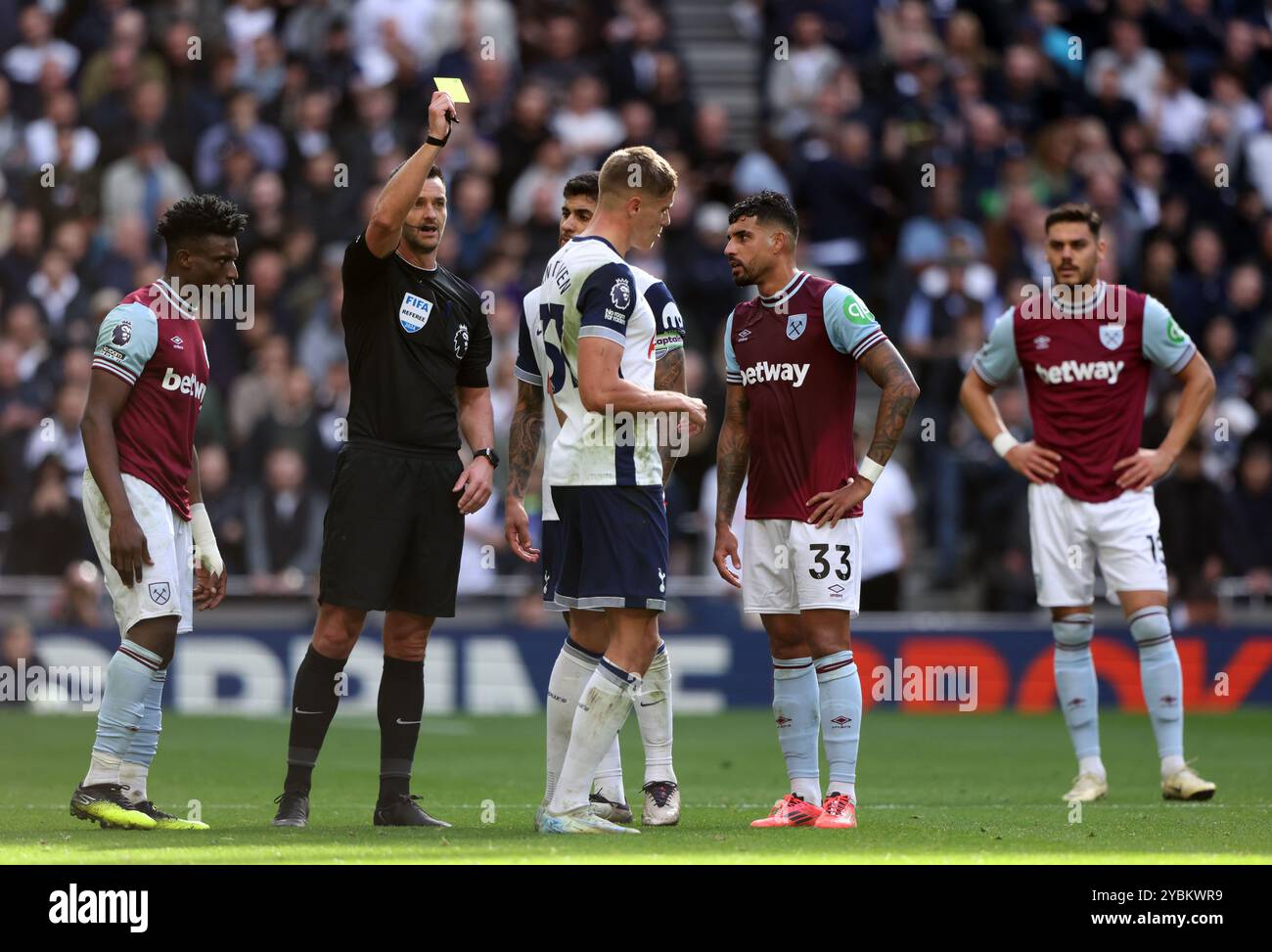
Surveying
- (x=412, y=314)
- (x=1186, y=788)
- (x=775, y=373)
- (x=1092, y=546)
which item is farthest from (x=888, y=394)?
(x=1186, y=788)

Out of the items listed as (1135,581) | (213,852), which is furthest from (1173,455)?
(213,852)

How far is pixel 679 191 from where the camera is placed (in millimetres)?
19094

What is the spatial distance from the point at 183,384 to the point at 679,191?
36.9ft

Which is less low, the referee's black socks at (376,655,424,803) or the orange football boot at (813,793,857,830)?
the referee's black socks at (376,655,424,803)

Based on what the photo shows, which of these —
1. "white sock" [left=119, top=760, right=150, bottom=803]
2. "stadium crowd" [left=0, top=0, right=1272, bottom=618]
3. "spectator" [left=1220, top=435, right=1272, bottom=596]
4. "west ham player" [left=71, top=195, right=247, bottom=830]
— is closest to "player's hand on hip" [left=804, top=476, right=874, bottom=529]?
"west ham player" [left=71, top=195, right=247, bottom=830]

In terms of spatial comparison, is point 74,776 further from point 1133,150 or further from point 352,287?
point 1133,150

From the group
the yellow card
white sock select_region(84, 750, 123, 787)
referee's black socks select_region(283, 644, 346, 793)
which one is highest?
the yellow card

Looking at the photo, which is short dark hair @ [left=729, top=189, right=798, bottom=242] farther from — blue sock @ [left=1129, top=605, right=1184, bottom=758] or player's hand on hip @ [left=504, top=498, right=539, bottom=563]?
blue sock @ [left=1129, top=605, right=1184, bottom=758]

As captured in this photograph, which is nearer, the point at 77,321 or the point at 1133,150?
the point at 77,321

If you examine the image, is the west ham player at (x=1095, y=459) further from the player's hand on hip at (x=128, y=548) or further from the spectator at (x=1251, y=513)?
the spectator at (x=1251, y=513)

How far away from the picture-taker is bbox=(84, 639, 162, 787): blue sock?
26.6ft

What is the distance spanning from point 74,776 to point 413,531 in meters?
3.80

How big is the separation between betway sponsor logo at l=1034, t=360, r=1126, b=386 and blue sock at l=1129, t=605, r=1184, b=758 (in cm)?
118

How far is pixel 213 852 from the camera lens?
6812mm
